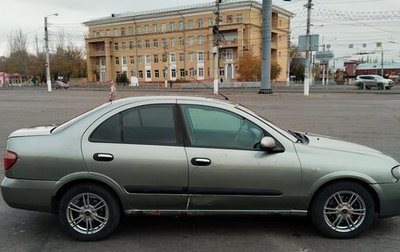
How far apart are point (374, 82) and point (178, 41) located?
164 feet

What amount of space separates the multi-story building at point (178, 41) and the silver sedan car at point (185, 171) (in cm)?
6863

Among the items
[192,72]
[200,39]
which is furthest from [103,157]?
[192,72]

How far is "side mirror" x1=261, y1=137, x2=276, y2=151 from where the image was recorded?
3.94m

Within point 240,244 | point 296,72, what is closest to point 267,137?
point 240,244

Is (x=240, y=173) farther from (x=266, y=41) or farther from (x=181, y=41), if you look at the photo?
(x=181, y=41)

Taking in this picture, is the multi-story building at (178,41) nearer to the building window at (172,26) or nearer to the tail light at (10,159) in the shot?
the building window at (172,26)

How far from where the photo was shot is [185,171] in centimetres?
395

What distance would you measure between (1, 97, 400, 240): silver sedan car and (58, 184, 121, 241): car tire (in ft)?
0.04

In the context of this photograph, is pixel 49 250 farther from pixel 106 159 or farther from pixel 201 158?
pixel 201 158

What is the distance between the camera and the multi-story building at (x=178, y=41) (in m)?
75.4

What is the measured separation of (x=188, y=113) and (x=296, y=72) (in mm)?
91426

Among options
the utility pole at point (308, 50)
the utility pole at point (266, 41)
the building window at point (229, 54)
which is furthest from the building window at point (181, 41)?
the utility pole at point (308, 50)

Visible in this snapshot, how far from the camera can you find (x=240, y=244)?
4.00 m

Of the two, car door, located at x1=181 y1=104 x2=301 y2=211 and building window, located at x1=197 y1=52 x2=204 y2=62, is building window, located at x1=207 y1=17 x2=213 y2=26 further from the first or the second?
car door, located at x1=181 y1=104 x2=301 y2=211
